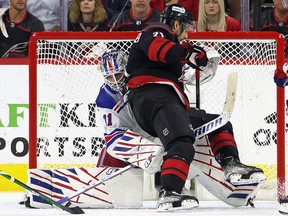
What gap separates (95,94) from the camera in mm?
6500

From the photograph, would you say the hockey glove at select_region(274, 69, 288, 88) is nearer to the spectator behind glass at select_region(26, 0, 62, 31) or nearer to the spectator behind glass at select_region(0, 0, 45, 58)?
the spectator behind glass at select_region(26, 0, 62, 31)

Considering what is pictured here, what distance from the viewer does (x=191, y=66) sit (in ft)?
18.0

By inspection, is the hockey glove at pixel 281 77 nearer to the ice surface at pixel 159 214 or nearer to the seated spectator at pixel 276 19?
the ice surface at pixel 159 214

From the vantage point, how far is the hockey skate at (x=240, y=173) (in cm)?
532

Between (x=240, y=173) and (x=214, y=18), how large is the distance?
66.4 inches

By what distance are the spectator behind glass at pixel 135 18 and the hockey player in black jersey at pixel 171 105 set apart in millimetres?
1261

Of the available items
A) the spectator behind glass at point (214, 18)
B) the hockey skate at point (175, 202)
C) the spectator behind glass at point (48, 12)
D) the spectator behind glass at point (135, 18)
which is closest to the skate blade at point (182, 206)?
the hockey skate at point (175, 202)

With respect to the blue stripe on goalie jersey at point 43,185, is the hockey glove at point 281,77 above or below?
above

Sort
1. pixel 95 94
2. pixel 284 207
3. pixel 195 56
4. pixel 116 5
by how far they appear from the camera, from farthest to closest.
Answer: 1. pixel 116 5
2. pixel 95 94
3. pixel 195 56
4. pixel 284 207

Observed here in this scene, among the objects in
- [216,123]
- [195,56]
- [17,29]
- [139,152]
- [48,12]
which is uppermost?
[48,12]

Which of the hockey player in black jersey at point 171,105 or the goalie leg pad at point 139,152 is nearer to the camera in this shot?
the hockey player in black jersey at point 171,105

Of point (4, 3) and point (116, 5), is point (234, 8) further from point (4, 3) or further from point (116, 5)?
point (4, 3)

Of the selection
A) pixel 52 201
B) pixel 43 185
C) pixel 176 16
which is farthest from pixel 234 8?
pixel 52 201

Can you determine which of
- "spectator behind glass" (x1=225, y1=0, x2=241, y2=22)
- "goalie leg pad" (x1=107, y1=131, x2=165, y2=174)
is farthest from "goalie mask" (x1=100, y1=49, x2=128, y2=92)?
"spectator behind glass" (x1=225, y1=0, x2=241, y2=22)
